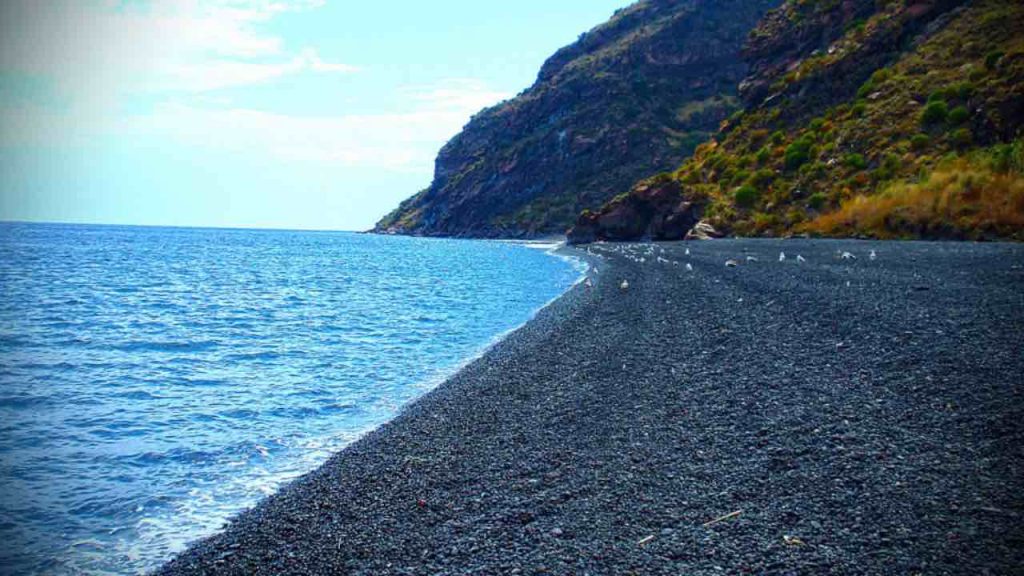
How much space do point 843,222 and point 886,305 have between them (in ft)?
101

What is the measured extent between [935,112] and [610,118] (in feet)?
328

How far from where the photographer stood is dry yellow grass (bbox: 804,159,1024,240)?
29141 millimetres

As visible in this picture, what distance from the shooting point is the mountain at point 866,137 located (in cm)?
3406

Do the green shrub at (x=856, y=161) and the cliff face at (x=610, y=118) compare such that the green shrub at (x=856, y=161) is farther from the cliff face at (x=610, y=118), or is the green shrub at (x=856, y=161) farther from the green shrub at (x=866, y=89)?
the cliff face at (x=610, y=118)

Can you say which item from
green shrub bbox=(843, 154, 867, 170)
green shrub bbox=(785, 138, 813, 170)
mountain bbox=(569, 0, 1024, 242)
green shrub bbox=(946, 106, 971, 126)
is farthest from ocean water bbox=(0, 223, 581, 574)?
green shrub bbox=(785, 138, 813, 170)

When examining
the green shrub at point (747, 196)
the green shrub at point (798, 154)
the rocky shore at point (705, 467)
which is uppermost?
the green shrub at point (798, 154)

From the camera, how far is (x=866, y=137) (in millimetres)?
48125

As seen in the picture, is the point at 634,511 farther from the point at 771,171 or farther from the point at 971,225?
the point at 771,171

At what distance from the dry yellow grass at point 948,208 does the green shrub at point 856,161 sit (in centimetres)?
647

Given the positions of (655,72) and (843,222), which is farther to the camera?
(655,72)

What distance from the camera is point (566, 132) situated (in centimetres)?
14550

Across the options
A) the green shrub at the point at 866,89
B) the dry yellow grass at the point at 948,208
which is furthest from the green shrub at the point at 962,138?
the green shrub at the point at 866,89

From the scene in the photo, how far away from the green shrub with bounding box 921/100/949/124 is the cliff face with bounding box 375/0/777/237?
78.4 metres

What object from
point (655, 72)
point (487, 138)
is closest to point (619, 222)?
point (655, 72)
